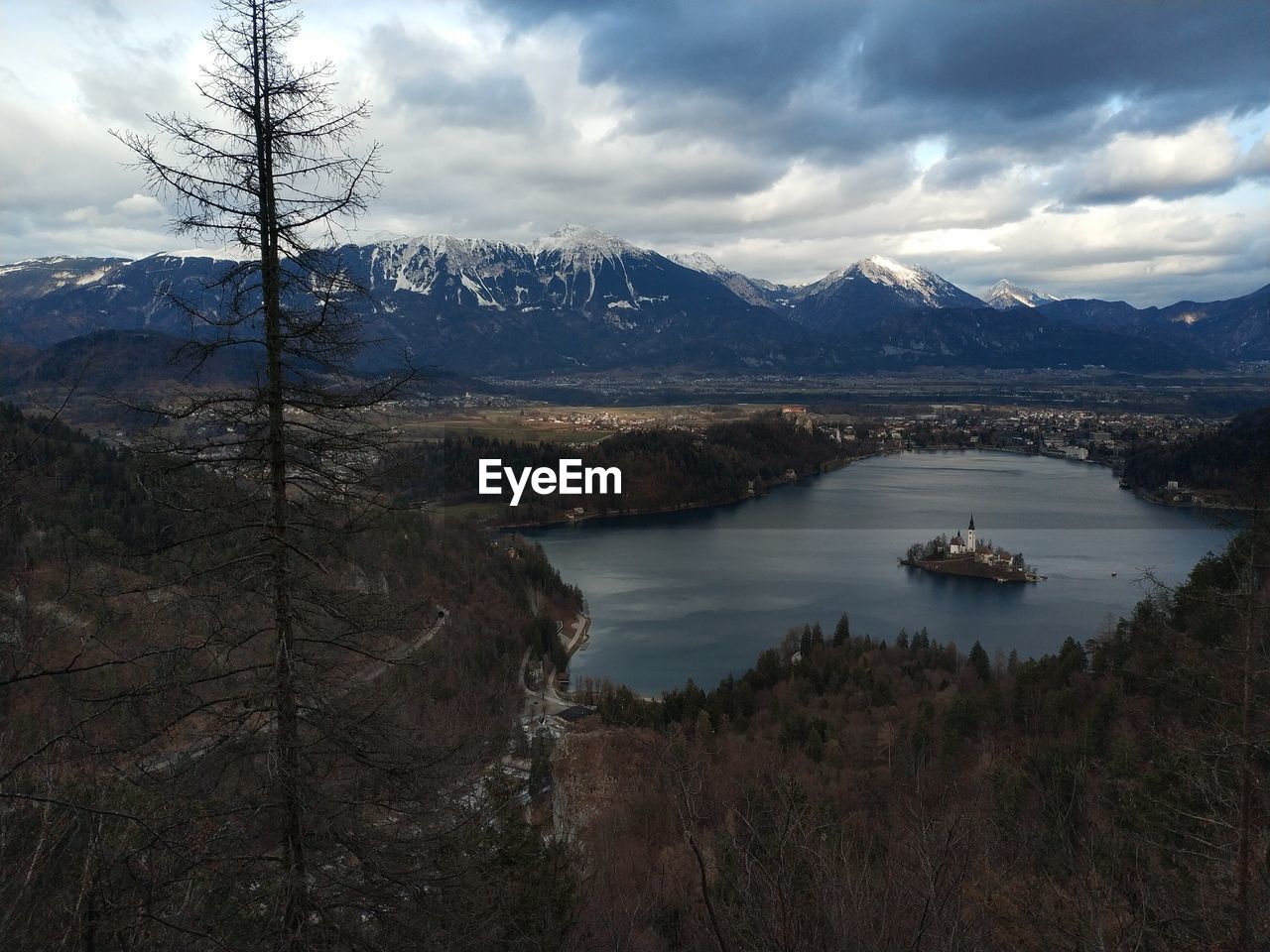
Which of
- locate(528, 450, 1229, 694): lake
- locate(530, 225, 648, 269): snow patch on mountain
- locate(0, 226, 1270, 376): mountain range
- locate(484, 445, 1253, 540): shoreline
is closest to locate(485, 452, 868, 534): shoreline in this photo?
locate(484, 445, 1253, 540): shoreline

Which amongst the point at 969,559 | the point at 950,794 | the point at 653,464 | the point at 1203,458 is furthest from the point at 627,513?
the point at 950,794

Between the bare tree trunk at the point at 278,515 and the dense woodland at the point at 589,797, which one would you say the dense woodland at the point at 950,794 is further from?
the bare tree trunk at the point at 278,515

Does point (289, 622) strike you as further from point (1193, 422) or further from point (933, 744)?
point (1193, 422)

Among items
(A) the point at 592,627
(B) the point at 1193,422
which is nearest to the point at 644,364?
(B) the point at 1193,422

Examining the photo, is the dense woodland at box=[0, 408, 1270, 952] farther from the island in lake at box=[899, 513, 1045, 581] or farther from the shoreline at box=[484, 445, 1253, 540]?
the shoreline at box=[484, 445, 1253, 540]

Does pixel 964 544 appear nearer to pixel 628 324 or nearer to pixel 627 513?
pixel 627 513

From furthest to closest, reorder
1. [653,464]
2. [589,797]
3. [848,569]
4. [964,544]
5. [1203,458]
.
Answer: [653,464]
[1203,458]
[964,544]
[848,569]
[589,797]
